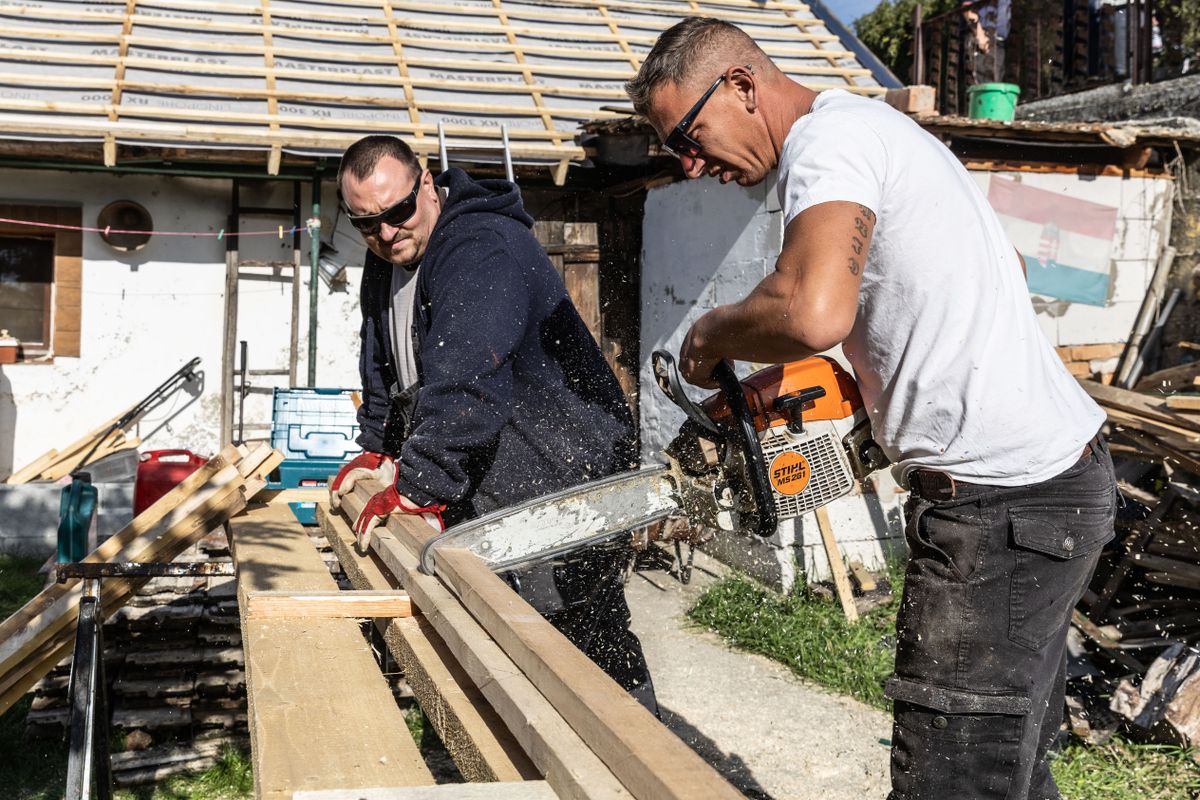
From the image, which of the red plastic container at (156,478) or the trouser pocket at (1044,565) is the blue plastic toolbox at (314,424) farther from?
the trouser pocket at (1044,565)

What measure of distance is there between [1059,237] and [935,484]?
5.59 metres

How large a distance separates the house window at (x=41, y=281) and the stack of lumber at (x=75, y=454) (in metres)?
0.66

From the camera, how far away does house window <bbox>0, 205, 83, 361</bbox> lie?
24.9 ft

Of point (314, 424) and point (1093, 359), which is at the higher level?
point (1093, 359)

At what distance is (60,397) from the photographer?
7641mm

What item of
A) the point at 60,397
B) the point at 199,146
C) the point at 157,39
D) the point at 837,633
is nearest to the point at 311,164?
the point at 199,146

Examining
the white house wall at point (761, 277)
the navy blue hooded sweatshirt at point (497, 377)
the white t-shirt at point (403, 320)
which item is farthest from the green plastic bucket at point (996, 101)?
the white t-shirt at point (403, 320)

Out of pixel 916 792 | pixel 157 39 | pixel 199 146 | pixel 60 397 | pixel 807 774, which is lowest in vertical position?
pixel 807 774

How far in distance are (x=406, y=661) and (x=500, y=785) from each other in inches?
33.8

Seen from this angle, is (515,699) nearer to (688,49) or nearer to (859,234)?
(859,234)

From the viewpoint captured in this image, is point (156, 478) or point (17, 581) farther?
point (17, 581)

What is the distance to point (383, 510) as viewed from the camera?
9.07 ft

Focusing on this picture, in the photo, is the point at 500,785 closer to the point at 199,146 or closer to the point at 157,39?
the point at 199,146

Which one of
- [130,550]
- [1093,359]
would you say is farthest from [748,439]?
[1093,359]
